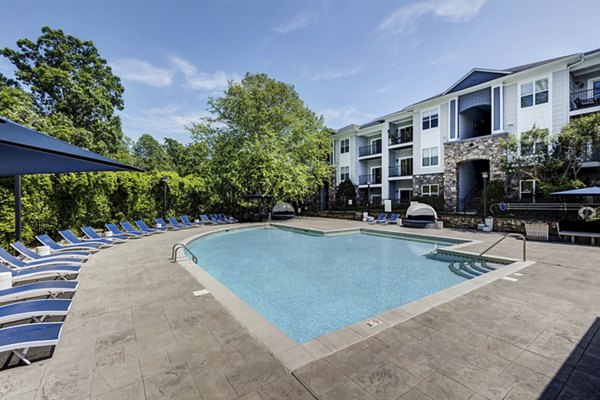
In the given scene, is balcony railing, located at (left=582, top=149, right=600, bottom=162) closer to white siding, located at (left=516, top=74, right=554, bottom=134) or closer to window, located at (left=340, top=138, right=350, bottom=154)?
white siding, located at (left=516, top=74, right=554, bottom=134)

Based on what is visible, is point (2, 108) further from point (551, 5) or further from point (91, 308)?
point (551, 5)

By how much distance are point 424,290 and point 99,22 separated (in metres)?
16.0

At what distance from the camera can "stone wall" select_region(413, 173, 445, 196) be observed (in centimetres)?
1995

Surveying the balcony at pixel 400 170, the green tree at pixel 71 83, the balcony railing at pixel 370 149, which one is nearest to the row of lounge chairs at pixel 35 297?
the green tree at pixel 71 83

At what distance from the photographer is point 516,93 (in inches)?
648

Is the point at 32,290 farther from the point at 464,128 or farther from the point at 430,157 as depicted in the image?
the point at 464,128

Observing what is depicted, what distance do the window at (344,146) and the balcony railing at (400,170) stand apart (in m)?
5.82

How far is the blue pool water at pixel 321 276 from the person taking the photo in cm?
517

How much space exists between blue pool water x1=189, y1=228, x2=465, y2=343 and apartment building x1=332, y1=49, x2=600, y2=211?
8.93 m

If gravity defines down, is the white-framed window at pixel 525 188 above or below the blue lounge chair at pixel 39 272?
above

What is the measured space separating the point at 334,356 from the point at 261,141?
789 inches

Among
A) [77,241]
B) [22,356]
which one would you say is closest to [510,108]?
[22,356]

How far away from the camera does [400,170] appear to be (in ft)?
78.9

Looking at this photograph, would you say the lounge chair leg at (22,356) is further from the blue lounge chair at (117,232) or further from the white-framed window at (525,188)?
the white-framed window at (525,188)
